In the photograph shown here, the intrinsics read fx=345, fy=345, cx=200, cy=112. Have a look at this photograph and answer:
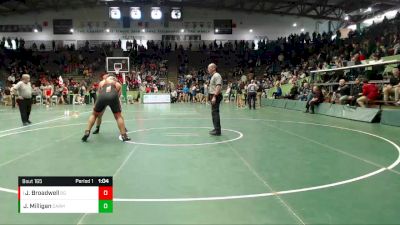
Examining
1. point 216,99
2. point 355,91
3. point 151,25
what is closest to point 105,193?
point 216,99

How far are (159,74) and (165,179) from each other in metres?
33.4

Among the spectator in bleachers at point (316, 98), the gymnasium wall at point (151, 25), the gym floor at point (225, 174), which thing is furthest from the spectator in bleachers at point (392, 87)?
the gymnasium wall at point (151, 25)

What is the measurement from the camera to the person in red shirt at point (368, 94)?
→ 1247cm

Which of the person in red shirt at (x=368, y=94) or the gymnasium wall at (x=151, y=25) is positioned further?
the gymnasium wall at (x=151, y=25)

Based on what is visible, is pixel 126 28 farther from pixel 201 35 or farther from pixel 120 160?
pixel 120 160

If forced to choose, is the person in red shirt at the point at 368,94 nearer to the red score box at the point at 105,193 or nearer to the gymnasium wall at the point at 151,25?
the red score box at the point at 105,193

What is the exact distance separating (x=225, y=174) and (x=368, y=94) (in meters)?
9.68

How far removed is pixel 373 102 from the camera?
12461 millimetres

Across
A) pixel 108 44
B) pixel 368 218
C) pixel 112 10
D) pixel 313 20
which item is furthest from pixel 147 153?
pixel 313 20

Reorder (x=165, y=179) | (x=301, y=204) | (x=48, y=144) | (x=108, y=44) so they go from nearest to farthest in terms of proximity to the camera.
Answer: (x=301, y=204) < (x=165, y=179) < (x=48, y=144) < (x=108, y=44)

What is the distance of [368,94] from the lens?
12617 mm

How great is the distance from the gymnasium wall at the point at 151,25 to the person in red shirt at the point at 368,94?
32.0 m

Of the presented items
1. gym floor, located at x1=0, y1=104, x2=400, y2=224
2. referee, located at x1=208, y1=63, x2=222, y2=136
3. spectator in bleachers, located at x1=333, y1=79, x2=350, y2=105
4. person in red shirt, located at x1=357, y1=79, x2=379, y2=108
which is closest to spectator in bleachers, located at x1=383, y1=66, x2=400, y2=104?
person in red shirt, located at x1=357, y1=79, x2=379, y2=108
